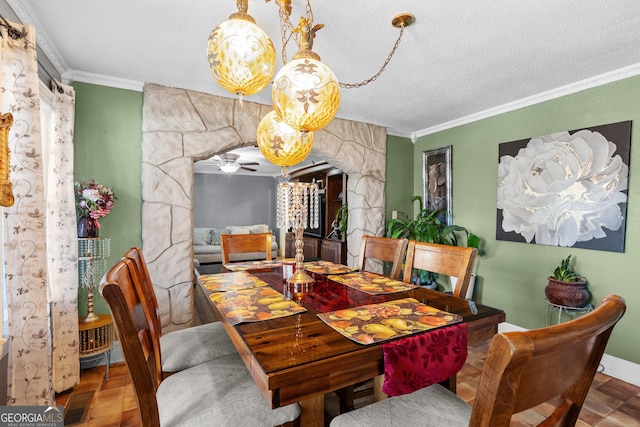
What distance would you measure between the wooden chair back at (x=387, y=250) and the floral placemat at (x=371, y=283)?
0.23 metres

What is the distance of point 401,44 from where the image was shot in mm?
1905

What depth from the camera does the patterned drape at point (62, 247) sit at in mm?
1999

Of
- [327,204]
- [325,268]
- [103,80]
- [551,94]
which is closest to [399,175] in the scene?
[551,94]

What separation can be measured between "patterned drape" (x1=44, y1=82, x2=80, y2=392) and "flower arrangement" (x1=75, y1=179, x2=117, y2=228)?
0.08 meters

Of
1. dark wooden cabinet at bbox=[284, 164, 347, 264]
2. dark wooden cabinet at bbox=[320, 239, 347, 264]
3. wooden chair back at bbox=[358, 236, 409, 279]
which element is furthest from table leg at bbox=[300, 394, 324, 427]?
dark wooden cabinet at bbox=[284, 164, 347, 264]

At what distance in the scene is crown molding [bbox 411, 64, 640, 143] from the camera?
A: 2211mm

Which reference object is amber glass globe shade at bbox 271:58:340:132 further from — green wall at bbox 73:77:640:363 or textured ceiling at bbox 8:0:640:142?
green wall at bbox 73:77:640:363

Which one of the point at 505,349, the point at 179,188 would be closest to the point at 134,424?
the point at 179,188

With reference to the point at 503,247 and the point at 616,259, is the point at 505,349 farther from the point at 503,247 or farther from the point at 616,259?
the point at 503,247

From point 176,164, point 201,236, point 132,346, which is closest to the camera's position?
point 132,346

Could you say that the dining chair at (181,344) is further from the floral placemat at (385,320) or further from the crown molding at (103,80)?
the crown molding at (103,80)

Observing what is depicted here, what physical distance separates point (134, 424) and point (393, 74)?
2.89 metres

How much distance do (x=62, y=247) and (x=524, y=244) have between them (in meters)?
3.80

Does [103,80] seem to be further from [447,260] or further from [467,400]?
[467,400]
